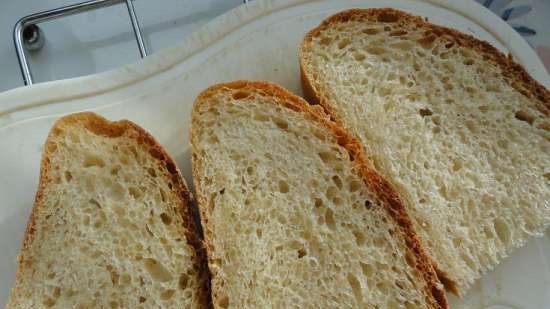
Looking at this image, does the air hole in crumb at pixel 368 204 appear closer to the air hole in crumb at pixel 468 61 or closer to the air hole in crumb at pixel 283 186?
the air hole in crumb at pixel 283 186

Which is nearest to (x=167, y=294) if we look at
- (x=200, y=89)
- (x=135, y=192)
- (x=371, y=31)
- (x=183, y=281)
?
(x=183, y=281)

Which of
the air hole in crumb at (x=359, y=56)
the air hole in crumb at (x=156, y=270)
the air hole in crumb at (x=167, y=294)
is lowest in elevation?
the air hole in crumb at (x=167, y=294)

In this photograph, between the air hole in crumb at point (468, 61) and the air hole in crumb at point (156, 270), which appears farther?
the air hole in crumb at point (468, 61)

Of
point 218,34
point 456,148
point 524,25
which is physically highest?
point 218,34

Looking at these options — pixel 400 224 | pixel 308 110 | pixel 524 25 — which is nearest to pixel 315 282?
pixel 400 224

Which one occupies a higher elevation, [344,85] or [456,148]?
[344,85]

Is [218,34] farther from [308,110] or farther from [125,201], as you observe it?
[125,201]

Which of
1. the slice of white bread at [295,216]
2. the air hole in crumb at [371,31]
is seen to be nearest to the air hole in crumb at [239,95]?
the slice of white bread at [295,216]

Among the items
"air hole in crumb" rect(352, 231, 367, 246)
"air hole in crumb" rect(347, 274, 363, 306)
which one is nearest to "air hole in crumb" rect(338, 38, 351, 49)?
"air hole in crumb" rect(352, 231, 367, 246)
